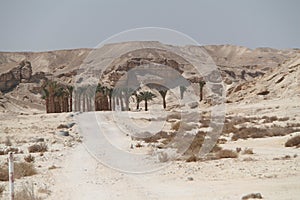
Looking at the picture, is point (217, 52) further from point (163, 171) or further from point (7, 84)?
point (163, 171)

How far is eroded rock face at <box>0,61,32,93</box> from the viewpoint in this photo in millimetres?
128875

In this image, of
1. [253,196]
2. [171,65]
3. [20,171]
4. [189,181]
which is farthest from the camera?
[171,65]

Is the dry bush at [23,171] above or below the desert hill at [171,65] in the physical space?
below

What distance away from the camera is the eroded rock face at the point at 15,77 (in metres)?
129

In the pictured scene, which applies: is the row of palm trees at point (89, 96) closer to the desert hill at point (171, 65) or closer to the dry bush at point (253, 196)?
the desert hill at point (171, 65)

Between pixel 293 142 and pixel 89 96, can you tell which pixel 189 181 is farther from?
pixel 89 96

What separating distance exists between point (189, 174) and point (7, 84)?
409ft

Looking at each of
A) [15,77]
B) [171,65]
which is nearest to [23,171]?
[171,65]

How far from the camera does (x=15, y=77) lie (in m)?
131

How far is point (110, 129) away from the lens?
32531 millimetres

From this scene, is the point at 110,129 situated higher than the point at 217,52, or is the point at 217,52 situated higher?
the point at 217,52

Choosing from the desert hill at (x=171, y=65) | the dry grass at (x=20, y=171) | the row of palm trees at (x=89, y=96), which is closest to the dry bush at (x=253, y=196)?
the dry grass at (x=20, y=171)

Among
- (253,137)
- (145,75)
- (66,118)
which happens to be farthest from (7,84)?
(253,137)

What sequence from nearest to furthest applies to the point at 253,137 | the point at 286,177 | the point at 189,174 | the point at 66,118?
the point at 286,177, the point at 189,174, the point at 253,137, the point at 66,118
